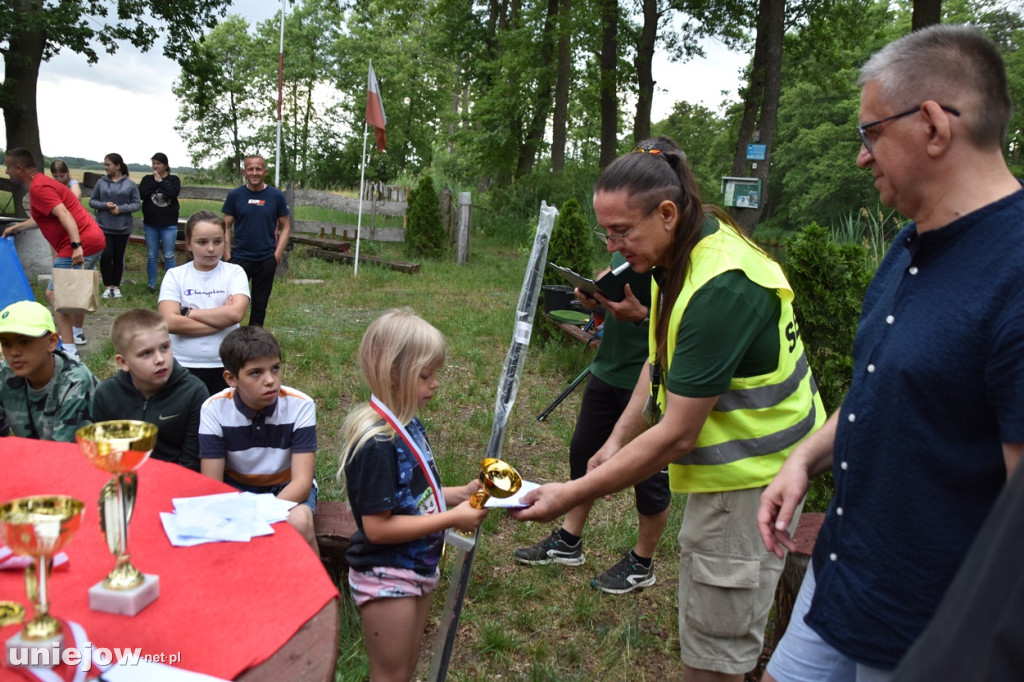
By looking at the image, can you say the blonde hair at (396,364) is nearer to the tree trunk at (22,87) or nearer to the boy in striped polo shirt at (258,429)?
the boy in striped polo shirt at (258,429)

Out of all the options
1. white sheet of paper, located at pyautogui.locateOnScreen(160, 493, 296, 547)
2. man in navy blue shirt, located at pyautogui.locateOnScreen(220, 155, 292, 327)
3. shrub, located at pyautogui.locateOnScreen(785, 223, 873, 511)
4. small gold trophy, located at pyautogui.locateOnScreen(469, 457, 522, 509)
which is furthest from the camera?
man in navy blue shirt, located at pyautogui.locateOnScreen(220, 155, 292, 327)

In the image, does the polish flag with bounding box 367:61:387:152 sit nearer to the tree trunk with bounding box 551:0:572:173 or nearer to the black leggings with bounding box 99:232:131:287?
the black leggings with bounding box 99:232:131:287

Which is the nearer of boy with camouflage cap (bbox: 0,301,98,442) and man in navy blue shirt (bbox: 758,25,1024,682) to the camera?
man in navy blue shirt (bbox: 758,25,1024,682)

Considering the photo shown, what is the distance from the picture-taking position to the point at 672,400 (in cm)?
202

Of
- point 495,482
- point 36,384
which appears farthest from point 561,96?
point 495,482

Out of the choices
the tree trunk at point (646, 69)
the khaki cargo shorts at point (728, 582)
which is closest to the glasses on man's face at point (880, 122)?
the khaki cargo shorts at point (728, 582)

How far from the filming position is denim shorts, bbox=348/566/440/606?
7.28 ft

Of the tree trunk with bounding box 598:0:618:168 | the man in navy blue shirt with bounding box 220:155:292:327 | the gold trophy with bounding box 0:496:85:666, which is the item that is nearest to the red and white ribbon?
the gold trophy with bounding box 0:496:85:666

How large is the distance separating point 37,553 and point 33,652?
16cm

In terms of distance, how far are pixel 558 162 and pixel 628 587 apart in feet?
59.6

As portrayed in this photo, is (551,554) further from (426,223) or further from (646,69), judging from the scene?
(646,69)

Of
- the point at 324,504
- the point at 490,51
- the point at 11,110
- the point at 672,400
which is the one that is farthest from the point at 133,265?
the point at 490,51

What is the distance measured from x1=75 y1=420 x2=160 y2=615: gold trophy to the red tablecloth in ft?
0.09

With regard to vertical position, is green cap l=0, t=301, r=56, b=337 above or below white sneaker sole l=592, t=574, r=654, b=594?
above
